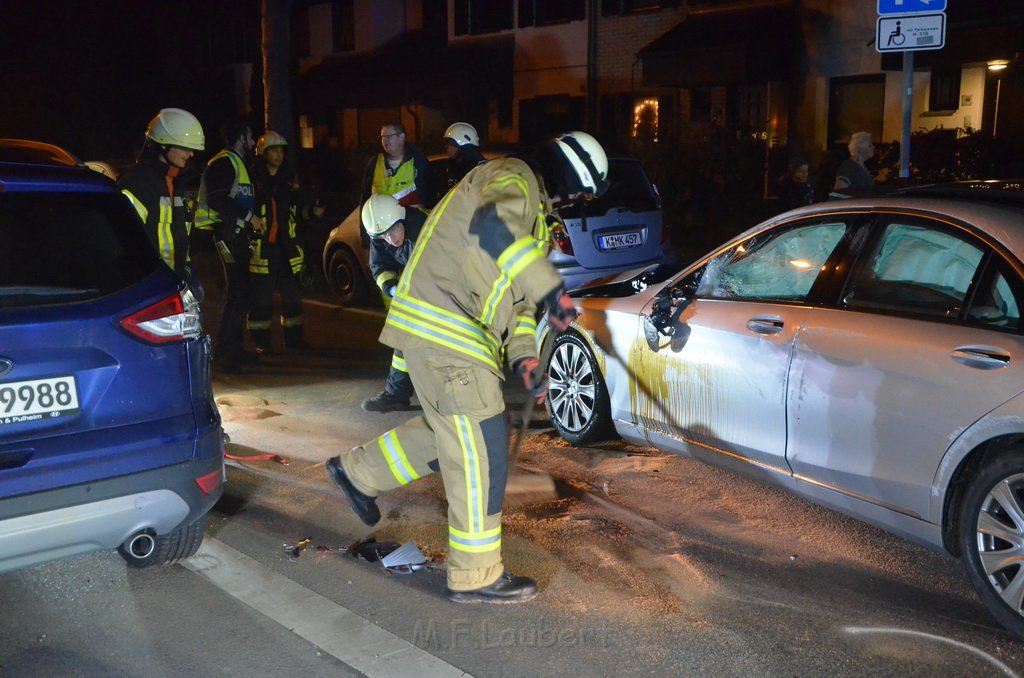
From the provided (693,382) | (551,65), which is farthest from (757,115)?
(693,382)

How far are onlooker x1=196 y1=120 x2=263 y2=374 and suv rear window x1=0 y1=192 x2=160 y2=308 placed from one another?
392 cm

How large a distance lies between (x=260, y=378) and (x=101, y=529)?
4588mm

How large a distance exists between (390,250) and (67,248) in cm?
320

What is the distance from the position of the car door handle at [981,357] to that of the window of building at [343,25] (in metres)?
28.0

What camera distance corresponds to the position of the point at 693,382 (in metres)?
5.02

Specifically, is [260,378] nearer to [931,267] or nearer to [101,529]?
[101,529]

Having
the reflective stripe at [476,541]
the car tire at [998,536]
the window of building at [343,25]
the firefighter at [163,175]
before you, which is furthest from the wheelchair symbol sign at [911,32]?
the window of building at [343,25]

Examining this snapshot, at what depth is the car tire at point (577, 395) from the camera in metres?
5.88

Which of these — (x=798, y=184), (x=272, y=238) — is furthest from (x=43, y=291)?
(x=798, y=184)

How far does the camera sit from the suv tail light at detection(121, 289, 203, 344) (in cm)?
382

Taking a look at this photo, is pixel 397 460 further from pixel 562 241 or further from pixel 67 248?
pixel 562 241

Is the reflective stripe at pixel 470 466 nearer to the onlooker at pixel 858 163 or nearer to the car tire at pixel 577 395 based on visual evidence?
the car tire at pixel 577 395

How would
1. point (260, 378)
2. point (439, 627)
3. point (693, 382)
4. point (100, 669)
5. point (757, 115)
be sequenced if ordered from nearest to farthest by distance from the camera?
point (100, 669)
point (439, 627)
point (693, 382)
point (260, 378)
point (757, 115)

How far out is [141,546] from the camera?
4129 mm
